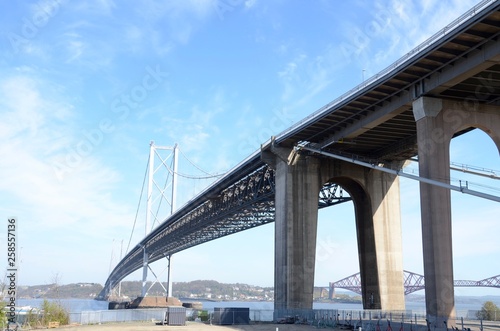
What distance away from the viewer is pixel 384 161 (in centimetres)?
5184

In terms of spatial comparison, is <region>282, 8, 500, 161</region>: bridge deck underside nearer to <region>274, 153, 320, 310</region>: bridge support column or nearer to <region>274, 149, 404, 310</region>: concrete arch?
<region>274, 149, 404, 310</region>: concrete arch

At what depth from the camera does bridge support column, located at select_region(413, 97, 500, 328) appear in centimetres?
3141

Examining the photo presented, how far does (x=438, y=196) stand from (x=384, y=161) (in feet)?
63.4

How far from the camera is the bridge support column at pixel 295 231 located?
158ft

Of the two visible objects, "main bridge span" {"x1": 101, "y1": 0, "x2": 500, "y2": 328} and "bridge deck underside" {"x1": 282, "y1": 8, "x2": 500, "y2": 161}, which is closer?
"bridge deck underside" {"x1": 282, "y1": 8, "x2": 500, "y2": 161}

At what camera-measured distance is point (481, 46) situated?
2939 cm

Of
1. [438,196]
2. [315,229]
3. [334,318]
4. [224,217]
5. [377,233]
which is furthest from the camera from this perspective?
[224,217]

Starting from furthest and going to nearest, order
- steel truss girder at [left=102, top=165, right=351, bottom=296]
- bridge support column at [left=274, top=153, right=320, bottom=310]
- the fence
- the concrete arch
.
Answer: steel truss girder at [left=102, top=165, right=351, bottom=296] → the concrete arch → bridge support column at [left=274, top=153, right=320, bottom=310] → the fence

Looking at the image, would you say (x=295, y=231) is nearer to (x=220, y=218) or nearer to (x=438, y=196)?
(x=438, y=196)

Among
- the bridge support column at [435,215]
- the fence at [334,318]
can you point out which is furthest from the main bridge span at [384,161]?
the fence at [334,318]

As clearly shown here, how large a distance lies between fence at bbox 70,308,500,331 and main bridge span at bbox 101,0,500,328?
2747mm

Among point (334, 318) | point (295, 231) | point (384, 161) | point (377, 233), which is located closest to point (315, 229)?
point (295, 231)

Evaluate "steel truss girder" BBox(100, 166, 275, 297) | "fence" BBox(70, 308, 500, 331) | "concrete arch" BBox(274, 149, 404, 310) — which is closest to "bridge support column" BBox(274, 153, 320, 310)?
"concrete arch" BBox(274, 149, 404, 310)

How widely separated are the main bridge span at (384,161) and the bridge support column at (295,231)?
10 cm
